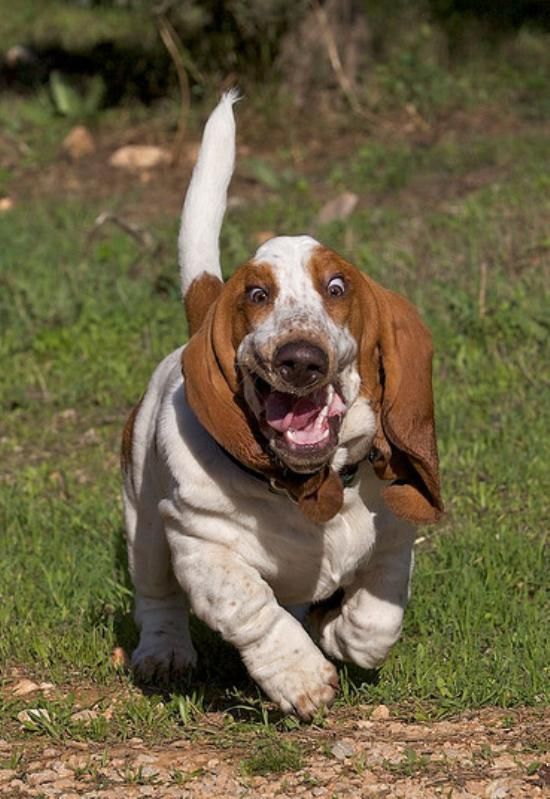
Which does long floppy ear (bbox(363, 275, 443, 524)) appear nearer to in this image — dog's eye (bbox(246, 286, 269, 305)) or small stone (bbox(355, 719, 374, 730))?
dog's eye (bbox(246, 286, 269, 305))

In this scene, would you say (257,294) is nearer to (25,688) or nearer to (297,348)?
(297,348)

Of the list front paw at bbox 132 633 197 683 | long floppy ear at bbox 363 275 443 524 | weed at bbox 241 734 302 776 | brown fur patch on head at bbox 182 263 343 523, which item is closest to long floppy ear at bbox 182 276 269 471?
brown fur patch on head at bbox 182 263 343 523

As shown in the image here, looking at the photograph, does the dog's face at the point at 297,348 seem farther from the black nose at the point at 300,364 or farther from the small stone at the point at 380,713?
the small stone at the point at 380,713

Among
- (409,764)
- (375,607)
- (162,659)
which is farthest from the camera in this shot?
(162,659)

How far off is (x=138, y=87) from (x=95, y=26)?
2.90 m

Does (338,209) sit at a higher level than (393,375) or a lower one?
lower

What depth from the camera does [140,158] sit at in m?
12.4

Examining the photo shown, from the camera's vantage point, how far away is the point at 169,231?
416 inches

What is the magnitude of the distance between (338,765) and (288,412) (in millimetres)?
960

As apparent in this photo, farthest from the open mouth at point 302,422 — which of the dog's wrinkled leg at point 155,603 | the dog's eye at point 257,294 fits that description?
the dog's wrinkled leg at point 155,603

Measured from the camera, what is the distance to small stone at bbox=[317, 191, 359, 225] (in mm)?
10398

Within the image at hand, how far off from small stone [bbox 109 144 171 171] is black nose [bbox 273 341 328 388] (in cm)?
833

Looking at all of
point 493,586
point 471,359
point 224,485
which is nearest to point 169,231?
point 471,359

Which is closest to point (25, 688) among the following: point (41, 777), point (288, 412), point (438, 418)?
point (41, 777)
